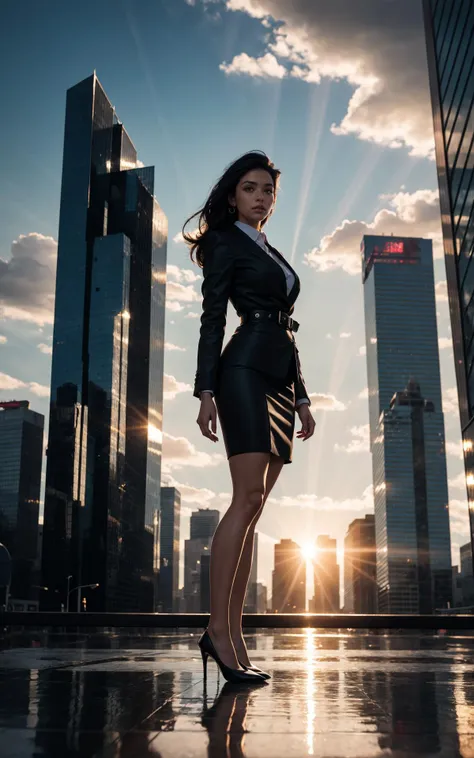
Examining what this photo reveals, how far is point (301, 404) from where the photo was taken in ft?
12.7

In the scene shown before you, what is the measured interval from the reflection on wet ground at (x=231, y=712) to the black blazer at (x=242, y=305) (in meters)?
1.34

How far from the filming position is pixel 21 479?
15438 cm

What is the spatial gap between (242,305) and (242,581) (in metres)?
1.35

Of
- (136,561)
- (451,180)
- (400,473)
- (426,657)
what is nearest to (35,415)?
(136,561)

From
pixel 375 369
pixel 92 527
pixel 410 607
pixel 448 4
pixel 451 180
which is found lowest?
pixel 410 607

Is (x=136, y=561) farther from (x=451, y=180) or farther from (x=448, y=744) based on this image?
(x=448, y=744)

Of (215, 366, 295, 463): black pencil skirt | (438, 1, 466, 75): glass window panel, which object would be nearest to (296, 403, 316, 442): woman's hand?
(215, 366, 295, 463): black pencil skirt

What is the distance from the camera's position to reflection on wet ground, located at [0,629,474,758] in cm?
166

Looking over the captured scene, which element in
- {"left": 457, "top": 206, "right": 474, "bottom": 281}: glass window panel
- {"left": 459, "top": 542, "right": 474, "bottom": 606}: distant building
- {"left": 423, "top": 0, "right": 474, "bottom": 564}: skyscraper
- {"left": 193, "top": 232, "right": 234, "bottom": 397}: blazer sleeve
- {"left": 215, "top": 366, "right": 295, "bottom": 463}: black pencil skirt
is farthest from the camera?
{"left": 459, "top": 542, "right": 474, "bottom": 606}: distant building

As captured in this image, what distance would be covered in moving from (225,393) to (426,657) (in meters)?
2.57

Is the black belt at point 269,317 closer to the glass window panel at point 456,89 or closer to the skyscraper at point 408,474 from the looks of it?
the glass window panel at point 456,89

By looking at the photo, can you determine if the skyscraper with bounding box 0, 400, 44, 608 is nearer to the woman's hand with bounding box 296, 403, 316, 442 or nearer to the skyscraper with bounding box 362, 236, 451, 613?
the skyscraper with bounding box 362, 236, 451, 613

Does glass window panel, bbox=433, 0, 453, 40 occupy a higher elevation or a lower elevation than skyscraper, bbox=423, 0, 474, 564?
higher

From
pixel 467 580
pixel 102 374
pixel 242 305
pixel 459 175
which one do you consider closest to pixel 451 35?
pixel 459 175
